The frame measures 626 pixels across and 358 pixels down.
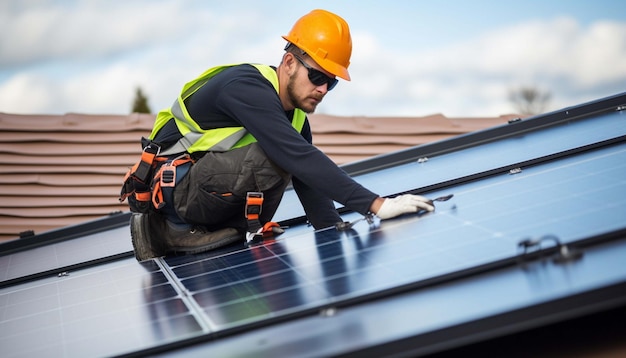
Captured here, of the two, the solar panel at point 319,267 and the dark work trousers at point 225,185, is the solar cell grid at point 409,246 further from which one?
the dark work trousers at point 225,185

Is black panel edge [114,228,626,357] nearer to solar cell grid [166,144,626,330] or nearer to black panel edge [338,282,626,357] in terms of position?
solar cell grid [166,144,626,330]

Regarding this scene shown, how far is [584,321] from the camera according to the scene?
11.8 ft

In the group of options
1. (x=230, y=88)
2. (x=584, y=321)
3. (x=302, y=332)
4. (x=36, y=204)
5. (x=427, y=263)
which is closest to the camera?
(x=302, y=332)

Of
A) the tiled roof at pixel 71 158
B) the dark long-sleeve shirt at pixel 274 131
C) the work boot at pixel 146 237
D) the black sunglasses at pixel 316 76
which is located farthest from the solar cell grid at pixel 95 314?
the tiled roof at pixel 71 158

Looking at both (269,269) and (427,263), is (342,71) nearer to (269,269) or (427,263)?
(269,269)

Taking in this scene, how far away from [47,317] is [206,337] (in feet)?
3.86

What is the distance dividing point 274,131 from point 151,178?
994 millimetres

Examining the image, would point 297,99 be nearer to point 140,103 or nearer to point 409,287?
point 409,287

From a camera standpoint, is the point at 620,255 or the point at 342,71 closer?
the point at 620,255

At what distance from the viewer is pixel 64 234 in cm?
718

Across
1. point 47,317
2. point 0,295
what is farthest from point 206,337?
point 0,295

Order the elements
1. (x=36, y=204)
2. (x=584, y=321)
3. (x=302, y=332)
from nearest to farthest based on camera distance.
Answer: (x=302, y=332) < (x=584, y=321) < (x=36, y=204)

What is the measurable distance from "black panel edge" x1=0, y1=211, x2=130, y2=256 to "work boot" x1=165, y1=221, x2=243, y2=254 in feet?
7.86

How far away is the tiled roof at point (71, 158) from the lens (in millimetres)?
9164
